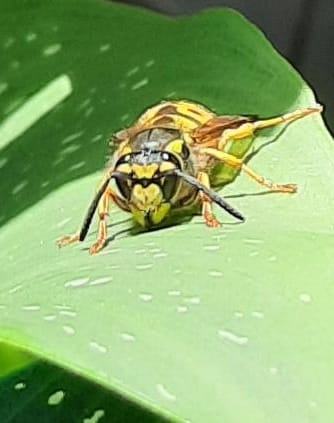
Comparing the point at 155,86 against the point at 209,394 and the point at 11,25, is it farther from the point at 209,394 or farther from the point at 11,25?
the point at 209,394

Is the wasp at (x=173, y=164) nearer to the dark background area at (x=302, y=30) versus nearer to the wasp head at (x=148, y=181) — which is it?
the wasp head at (x=148, y=181)

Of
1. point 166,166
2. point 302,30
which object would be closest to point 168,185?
point 166,166

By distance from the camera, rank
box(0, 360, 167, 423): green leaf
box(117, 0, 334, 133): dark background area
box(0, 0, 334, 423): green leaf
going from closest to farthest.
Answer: box(0, 0, 334, 423): green leaf → box(0, 360, 167, 423): green leaf → box(117, 0, 334, 133): dark background area

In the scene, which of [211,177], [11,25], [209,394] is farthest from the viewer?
[11,25]

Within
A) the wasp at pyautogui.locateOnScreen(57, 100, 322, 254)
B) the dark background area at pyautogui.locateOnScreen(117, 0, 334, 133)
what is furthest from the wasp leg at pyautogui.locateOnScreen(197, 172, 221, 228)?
the dark background area at pyautogui.locateOnScreen(117, 0, 334, 133)

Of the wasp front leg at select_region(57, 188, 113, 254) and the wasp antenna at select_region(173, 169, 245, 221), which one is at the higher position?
the wasp front leg at select_region(57, 188, 113, 254)

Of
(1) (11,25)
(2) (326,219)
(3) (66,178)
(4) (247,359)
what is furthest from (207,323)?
(1) (11,25)

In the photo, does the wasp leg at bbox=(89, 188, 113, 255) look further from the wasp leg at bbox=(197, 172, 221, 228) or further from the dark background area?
the dark background area
